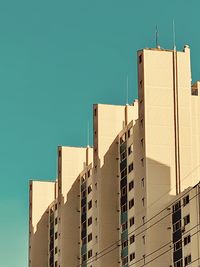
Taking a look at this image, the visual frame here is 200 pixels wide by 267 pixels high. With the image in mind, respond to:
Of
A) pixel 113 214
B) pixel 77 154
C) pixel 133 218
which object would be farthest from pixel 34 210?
pixel 133 218

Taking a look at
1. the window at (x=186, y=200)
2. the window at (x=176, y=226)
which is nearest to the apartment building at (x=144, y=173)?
the window at (x=176, y=226)

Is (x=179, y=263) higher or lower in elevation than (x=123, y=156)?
lower

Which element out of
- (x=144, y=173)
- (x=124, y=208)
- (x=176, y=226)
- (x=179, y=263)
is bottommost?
(x=179, y=263)

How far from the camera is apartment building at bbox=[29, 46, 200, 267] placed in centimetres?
10169

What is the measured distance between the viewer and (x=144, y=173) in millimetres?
104438

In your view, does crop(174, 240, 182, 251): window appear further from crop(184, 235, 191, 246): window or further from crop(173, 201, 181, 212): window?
crop(173, 201, 181, 212): window

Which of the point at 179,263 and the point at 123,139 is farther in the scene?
the point at 123,139

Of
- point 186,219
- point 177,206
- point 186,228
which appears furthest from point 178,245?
point 177,206

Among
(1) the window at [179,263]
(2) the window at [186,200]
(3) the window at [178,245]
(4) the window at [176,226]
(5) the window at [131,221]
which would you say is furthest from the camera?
(5) the window at [131,221]

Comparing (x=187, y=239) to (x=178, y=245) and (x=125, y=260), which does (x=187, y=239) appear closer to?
(x=178, y=245)

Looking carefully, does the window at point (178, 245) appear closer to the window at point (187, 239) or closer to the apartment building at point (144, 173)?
the apartment building at point (144, 173)

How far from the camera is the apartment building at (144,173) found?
102 meters

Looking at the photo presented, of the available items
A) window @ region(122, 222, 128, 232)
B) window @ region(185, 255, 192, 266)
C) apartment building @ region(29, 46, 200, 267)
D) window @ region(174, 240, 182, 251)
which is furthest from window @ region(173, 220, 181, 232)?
window @ region(122, 222, 128, 232)

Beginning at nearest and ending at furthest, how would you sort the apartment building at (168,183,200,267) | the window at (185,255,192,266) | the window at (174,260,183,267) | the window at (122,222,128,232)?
the apartment building at (168,183,200,267) → the window at (185,255,192,266) → the window at (174,260,183,267) → the window at (122,222,128,232)
